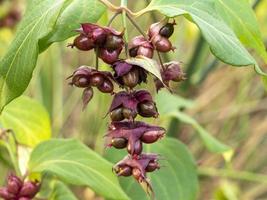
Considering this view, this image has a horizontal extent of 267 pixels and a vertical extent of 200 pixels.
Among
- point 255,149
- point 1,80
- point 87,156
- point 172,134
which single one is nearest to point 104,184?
point 87,156

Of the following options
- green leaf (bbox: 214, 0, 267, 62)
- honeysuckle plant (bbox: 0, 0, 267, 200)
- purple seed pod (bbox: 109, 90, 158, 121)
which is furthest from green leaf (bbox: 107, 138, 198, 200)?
purple seed pod (bbox: 109, 90, 158, 121)

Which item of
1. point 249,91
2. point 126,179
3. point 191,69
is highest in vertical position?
point 126,179

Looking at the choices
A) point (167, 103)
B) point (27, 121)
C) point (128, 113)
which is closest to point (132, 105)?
point (128, 113)

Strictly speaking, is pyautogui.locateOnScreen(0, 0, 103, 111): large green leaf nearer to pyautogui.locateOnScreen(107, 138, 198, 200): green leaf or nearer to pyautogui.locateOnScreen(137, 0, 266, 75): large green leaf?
pyautogui.locateOnScreen(137, 0, 266, 75): large green leaf

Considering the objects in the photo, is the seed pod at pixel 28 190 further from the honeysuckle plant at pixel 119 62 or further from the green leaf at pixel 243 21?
the green leaf at pixel 243 21

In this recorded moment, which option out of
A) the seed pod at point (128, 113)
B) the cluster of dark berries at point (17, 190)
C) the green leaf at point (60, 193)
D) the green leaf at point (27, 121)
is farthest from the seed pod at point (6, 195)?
the seed pod at point (128, 113)

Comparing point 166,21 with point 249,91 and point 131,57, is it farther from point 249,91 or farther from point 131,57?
point 249,91
